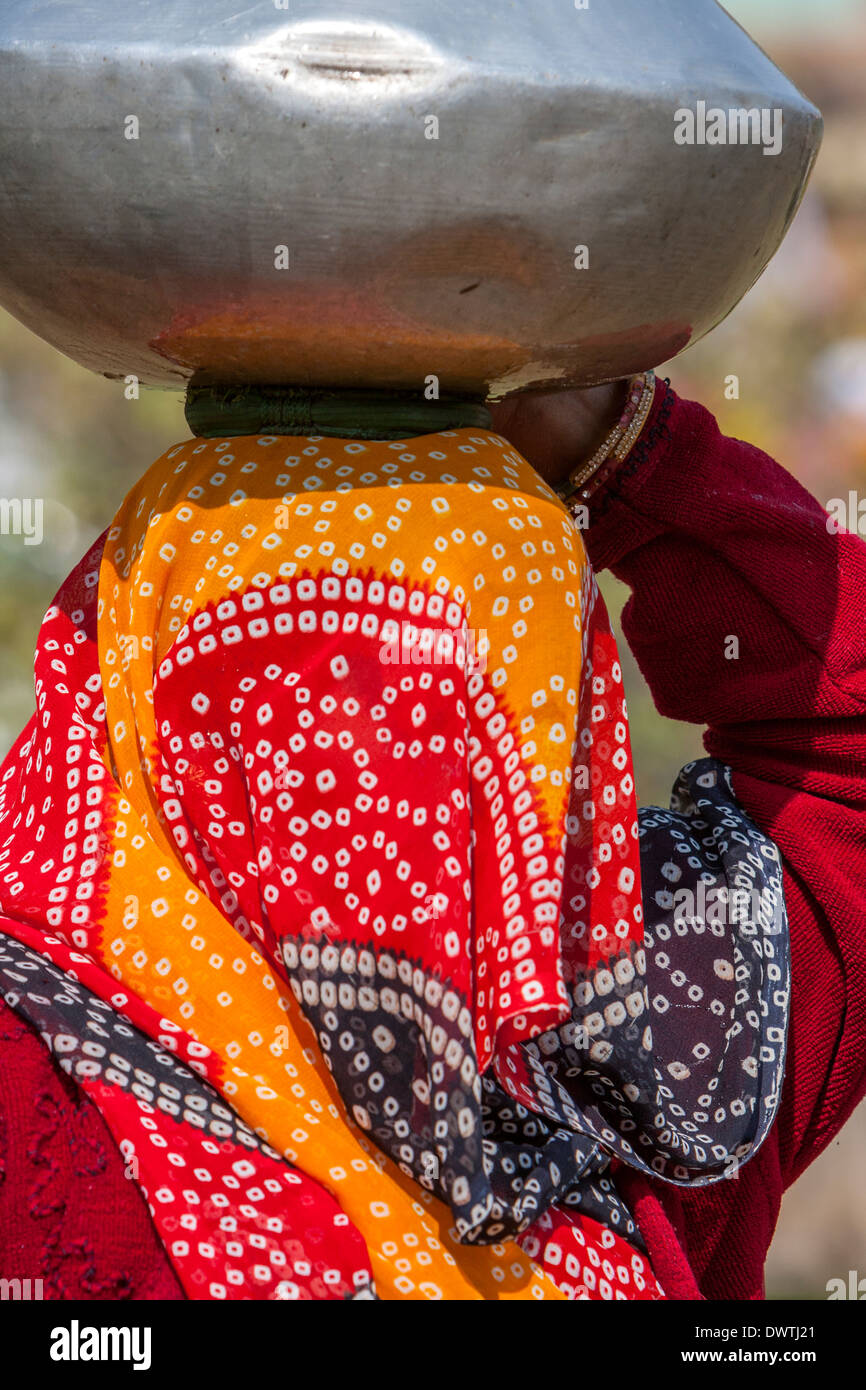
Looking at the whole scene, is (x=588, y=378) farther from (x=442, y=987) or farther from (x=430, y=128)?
(x=442, y=987)

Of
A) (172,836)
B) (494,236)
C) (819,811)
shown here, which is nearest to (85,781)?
(172,836)

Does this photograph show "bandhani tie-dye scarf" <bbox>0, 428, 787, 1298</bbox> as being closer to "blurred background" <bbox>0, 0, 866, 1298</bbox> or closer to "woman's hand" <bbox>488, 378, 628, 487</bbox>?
"woman's hand" <bbox>488, 378, 628, 487</bbox>

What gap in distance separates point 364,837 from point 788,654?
0.41 m

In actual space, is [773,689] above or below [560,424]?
below

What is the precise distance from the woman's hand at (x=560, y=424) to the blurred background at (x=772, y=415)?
Answer: 2.87 metres

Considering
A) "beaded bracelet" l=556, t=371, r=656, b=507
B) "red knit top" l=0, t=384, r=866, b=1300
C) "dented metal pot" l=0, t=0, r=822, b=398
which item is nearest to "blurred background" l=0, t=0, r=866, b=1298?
"red knit top" l=0, t=384, r=866, b=1300

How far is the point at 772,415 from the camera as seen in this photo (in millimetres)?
4496

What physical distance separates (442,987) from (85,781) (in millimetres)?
253

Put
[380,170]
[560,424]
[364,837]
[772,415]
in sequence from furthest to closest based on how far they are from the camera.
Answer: [772,415] → [560,424] → [364,837] → [380,170]

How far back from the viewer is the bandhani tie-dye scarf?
2.68ft

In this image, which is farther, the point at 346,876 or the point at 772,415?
the point at 772,415

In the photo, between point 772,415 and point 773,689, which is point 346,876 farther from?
point 772,415

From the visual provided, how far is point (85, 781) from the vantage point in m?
0.91

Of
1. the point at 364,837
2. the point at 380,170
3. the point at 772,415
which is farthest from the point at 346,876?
the point at 772,415
